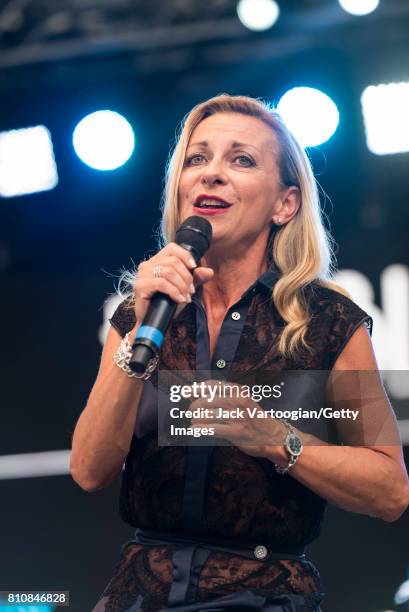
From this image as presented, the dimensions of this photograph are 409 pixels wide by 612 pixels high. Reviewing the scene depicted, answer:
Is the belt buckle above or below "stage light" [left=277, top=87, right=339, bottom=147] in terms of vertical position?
below

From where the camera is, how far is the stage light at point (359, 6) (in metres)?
2.48

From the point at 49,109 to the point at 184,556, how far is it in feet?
4.96

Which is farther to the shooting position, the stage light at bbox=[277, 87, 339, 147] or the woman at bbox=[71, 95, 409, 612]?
the stage light at bbox=[277, 87, 339, 147]

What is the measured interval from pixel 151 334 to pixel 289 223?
67cm

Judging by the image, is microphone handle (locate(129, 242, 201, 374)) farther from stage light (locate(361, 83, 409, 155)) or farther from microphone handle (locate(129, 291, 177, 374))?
stage light (locate(361, 83, 409, 155))

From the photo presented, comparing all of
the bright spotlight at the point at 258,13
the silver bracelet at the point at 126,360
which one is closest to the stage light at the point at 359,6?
the bright spotlight at the point at 258,13

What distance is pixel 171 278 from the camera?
4.61ft

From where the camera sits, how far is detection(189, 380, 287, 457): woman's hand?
147 cm

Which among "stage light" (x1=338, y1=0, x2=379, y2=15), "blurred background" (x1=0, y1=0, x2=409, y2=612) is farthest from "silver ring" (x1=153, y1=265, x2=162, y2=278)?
"stage light" (x1=338, y1=0, x2=379, y2=15)

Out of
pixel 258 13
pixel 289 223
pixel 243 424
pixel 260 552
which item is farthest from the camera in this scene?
pixel 258 13

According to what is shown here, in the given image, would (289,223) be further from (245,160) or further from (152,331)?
(152,331)

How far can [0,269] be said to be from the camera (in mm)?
2617

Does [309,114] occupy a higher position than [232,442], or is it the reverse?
[309,114]

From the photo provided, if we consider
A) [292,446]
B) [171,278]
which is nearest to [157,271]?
[171,278]
